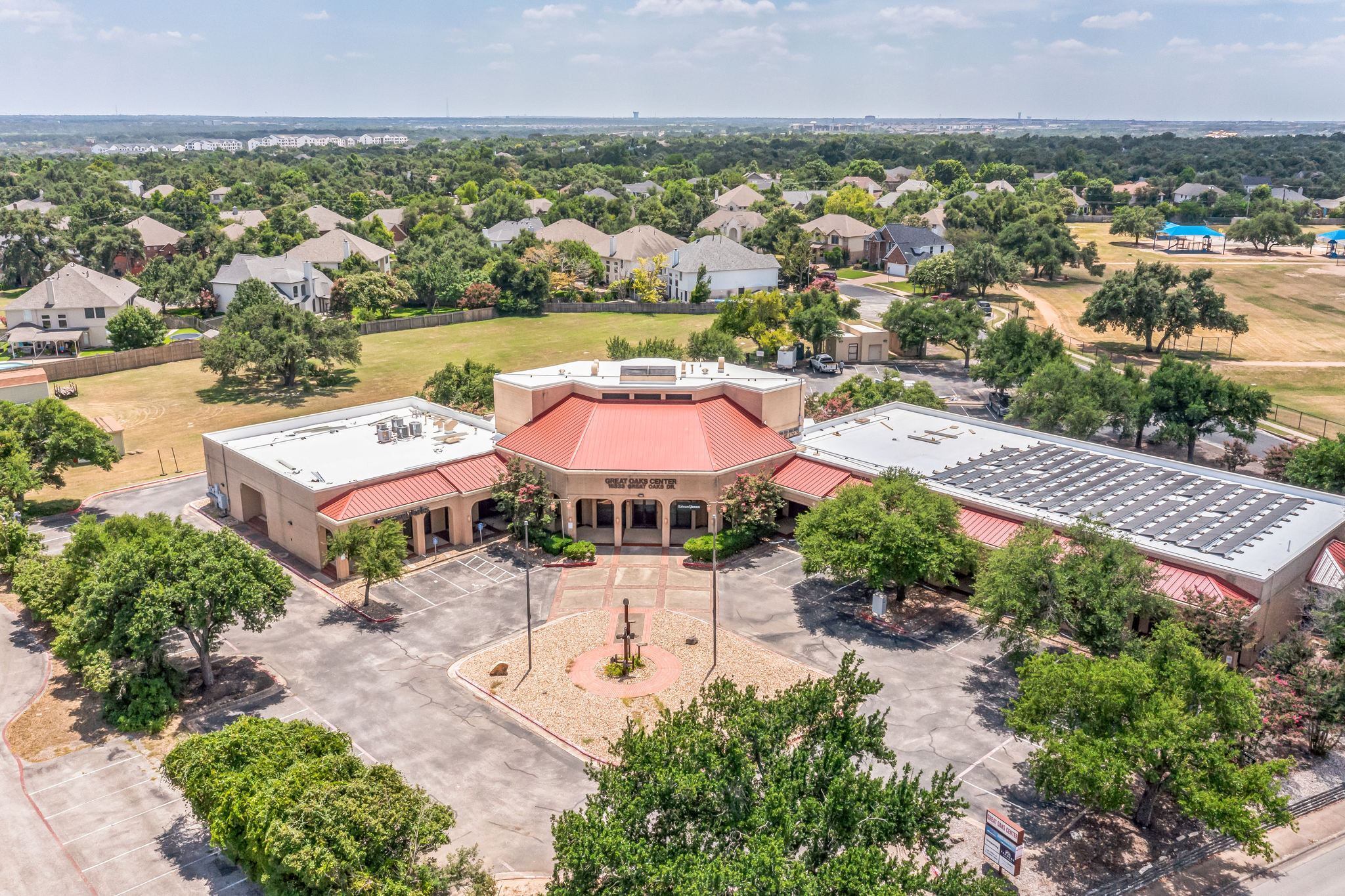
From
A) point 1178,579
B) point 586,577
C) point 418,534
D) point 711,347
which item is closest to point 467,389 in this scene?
point 418,534

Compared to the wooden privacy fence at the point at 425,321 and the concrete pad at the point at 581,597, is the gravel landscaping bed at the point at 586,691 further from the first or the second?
the wooden privacy fence at the point at 425,321

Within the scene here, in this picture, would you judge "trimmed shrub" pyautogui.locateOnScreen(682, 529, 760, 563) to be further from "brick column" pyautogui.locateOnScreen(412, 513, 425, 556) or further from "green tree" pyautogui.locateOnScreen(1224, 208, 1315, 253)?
"green tree" pyautogui.locateOnScreen(1224, 208, 1315, 253)

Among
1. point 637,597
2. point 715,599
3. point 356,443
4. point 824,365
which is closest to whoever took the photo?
point 715,599

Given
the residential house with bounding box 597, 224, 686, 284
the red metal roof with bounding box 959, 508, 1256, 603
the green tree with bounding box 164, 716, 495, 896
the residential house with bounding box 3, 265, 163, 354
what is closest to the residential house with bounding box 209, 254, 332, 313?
the residential house with bounding box 3, 265, 163, 354

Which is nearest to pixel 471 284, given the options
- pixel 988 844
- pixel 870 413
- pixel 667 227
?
pixel 667 227

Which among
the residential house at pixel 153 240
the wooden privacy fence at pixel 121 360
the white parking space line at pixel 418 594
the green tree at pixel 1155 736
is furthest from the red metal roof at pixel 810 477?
the residential house at pixel 153 240

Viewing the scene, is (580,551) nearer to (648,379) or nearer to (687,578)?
(687,578)
